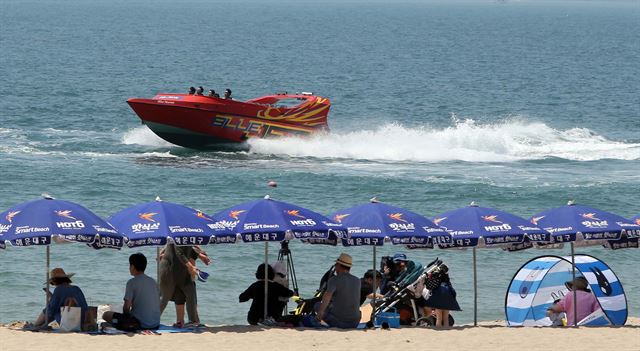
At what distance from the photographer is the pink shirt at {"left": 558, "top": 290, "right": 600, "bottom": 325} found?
2044 cm

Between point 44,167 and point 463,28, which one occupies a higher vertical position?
point 463,28

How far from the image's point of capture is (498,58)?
382 feet

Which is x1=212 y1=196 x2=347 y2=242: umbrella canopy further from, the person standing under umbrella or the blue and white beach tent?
the blue and white beach tent

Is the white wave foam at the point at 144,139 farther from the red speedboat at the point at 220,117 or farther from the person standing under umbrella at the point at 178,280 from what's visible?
the person standing under umbrella at the point at 178,280

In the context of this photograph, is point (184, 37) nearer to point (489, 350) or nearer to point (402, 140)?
point (402, 140)

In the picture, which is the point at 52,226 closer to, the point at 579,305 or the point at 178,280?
the point at 178,280

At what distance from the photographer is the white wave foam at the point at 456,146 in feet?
143

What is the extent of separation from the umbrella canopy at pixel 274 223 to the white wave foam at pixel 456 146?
23.0 m

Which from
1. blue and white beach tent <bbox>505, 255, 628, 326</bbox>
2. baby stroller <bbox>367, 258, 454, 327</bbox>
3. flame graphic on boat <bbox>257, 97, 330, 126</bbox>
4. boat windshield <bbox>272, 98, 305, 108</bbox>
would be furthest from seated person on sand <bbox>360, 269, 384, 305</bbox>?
boat windshield <bbox>272, 98, 305, 108</bbox>

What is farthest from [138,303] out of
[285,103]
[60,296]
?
[285,103]

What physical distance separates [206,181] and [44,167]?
16.0 ft

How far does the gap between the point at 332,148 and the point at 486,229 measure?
24.3 meters

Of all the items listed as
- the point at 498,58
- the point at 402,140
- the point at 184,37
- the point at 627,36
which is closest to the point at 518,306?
the point at 402,140

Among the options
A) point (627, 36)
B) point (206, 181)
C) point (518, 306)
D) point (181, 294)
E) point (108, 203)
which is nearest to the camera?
point (181, 294)
